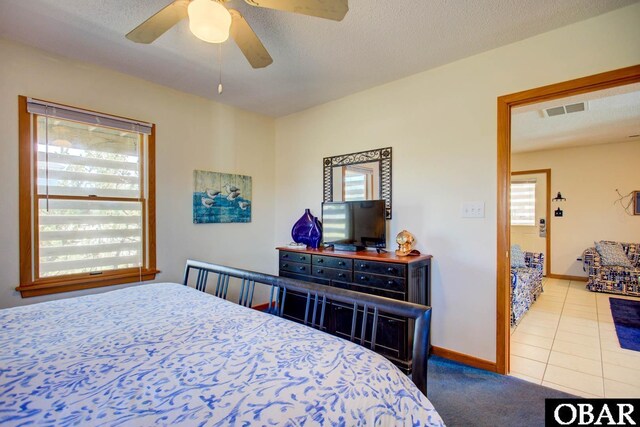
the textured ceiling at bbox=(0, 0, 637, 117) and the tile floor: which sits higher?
the textured ceiling at bbox=(0, 0, 637, 117)

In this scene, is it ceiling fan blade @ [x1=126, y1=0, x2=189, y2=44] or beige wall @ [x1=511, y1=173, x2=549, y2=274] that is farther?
beige wall @ [x1=511, y1=173, x2=549, y2=274]

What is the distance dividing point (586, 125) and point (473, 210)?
333 cm

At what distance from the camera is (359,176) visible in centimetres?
319

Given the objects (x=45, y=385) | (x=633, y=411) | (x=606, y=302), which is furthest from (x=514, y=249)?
(x=45, y=385)

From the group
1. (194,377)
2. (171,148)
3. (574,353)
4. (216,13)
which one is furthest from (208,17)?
(574,353)

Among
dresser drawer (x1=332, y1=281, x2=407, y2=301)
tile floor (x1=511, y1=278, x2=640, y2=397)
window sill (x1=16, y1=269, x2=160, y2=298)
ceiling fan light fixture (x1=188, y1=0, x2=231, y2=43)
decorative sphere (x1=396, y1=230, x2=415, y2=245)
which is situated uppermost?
ceiling fan light fixture (x1=188, y1=0, x2=231, y2=43)

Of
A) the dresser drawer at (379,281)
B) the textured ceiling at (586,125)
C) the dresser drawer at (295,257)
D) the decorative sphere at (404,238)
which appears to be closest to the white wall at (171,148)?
the dresser drawer at (295,257)

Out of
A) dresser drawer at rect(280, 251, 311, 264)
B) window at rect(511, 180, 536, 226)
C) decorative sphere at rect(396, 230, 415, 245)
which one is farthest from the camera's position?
window at rect(511, 180, 536, 226)

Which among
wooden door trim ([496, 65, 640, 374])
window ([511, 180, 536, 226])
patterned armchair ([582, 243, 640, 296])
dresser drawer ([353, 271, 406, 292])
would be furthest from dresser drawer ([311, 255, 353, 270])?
window ([511, 180, 536, 226])

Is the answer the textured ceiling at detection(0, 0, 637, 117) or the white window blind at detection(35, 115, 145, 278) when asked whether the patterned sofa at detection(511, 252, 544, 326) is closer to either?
the textured ceiling at detection(0, 0, 637, 117)

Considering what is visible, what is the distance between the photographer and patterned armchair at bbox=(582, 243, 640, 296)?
4559 mm

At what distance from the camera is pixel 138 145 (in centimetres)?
281

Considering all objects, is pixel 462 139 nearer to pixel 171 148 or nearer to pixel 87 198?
pixel 171 148

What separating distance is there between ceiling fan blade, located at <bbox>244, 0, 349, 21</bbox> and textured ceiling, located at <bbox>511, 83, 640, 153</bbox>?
243 cm
